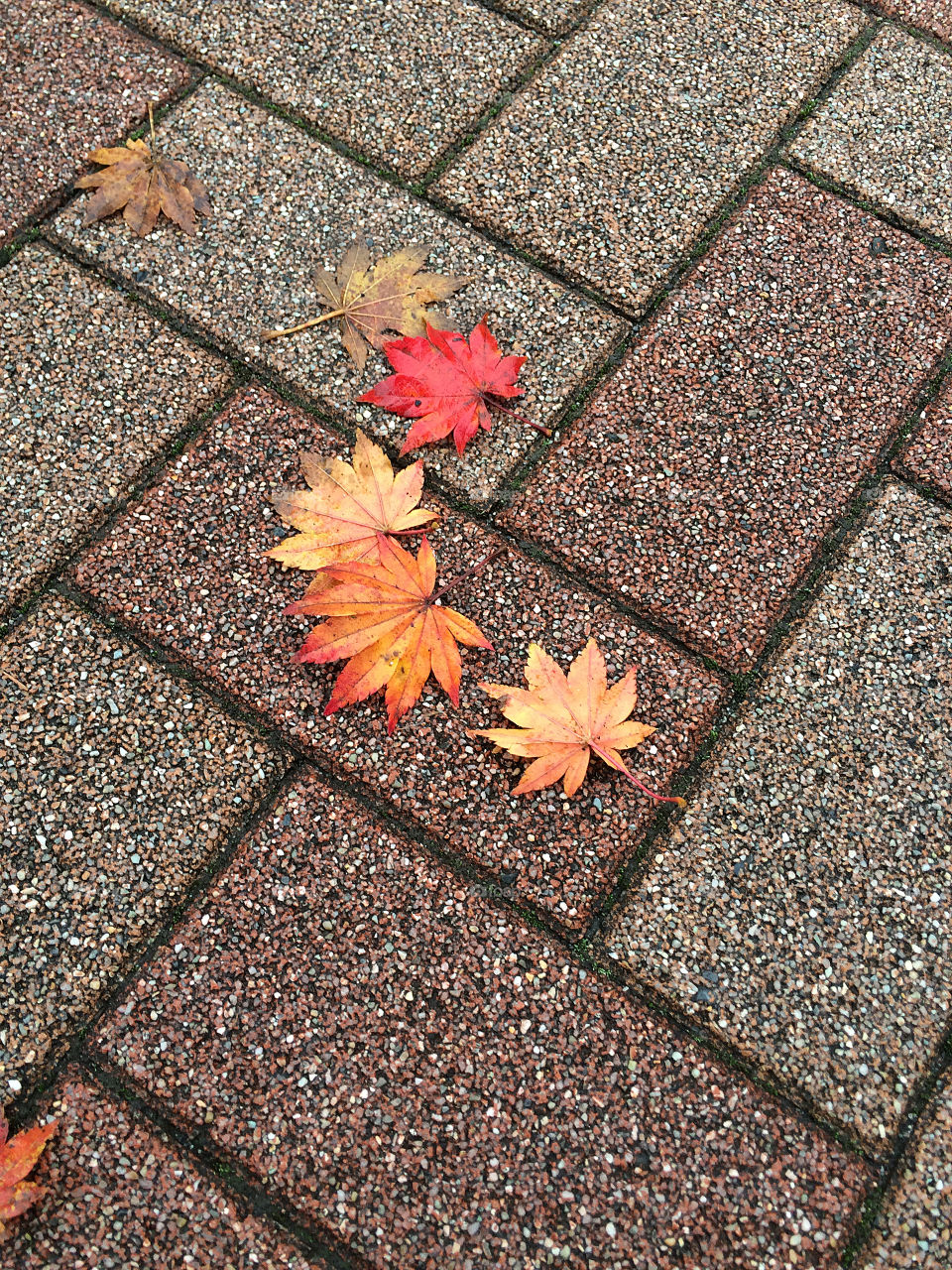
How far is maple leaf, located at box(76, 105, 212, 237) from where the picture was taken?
2598 millimetres

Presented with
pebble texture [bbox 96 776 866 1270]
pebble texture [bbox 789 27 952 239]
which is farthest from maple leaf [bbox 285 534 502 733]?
pebble texture [bbox 789 27 952 239]

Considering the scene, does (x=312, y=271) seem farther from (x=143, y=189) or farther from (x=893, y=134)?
(x=893, y=134)

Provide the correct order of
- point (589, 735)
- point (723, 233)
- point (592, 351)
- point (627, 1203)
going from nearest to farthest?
1. point (627, 1203)
2. point (589, 735)
3. point (592, 351)
4. point (723, 233)

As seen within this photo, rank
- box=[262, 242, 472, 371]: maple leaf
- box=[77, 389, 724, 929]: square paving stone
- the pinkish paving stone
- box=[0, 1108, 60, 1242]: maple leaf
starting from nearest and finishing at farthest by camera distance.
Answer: box=[0, 1108, 60, 1242]: maple leaf
box=[77, 389, 724, 929]: square paving stone
box=[262, 242, 472, 371]: maple leaf
the pinkish paving stone

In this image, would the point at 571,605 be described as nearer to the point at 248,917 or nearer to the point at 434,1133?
the point at 248,917

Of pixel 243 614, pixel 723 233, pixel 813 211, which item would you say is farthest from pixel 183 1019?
pixel 813 211

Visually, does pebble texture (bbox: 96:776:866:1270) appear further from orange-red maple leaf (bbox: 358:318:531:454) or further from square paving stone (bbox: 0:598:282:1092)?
orange-red maple leaf (bbox: 358:318:531:454)

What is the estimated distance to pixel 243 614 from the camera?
7.22ft

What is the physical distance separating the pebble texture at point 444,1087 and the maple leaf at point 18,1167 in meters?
0.16

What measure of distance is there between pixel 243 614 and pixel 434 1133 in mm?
1041

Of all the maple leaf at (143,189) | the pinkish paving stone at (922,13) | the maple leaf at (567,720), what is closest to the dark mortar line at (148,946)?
the maple leaf at (567,720)

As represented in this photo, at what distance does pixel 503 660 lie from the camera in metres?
2.18

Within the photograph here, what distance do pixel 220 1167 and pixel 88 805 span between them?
0.68 m

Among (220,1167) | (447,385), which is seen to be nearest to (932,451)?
(447,385)
